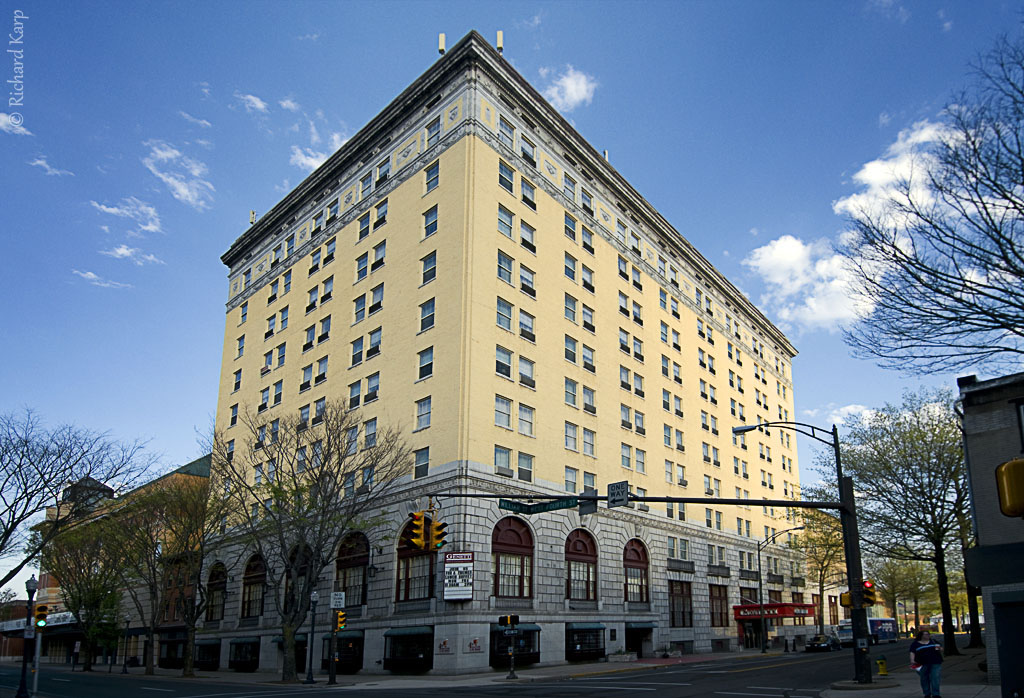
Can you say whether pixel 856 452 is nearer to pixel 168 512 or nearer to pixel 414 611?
pixel 414 611

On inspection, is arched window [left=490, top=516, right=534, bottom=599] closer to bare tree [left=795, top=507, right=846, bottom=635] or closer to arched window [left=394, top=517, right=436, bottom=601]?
arched window [left=394, top=517, right=436, bottom=601]

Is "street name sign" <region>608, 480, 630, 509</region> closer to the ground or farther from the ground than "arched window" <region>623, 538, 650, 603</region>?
farther from the ground

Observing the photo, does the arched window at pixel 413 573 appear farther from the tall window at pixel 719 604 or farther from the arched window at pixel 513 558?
the tall window at pixel 719 604

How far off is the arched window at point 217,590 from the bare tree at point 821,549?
4522 cm

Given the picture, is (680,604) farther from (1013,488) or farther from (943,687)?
(1013,488)

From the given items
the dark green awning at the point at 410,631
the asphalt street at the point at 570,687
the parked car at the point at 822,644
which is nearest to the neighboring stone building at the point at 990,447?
the asphalt street at the point at 570,687

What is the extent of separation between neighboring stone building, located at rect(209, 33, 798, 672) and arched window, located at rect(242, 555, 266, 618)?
0.20m

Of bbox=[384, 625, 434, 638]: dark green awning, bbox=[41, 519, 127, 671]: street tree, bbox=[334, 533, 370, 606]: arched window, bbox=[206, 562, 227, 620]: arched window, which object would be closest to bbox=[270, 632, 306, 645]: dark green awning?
bbox=[334, 533, 370, 606]: arched window

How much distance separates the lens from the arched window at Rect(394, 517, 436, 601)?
39062mm

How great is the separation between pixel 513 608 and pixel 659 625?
55.3 feet

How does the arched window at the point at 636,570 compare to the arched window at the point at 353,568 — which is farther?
the arched window at the point at 636,570

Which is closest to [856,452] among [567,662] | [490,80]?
[567,662]

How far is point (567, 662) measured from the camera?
4231 centimetres

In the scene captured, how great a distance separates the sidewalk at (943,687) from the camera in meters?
21.6
